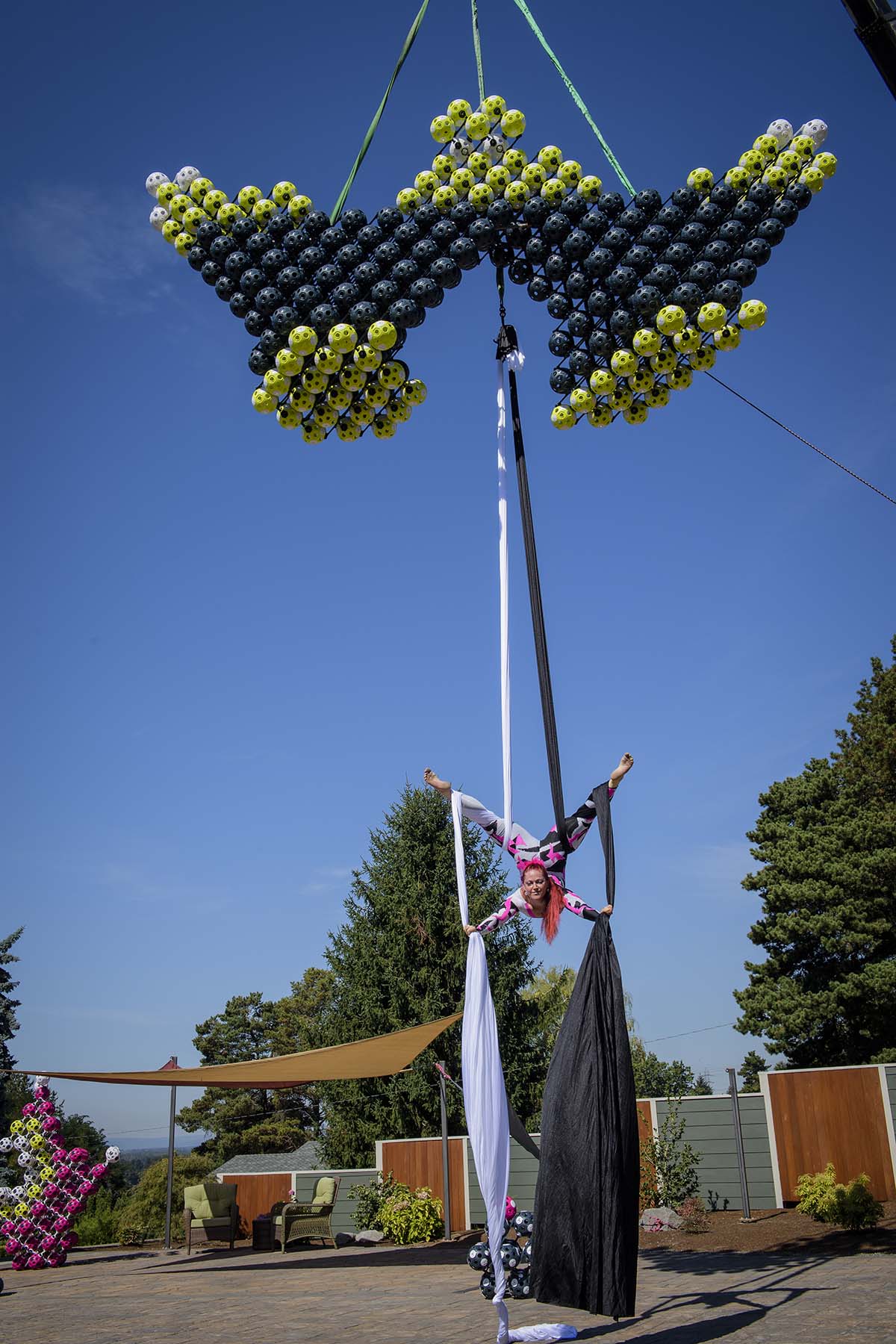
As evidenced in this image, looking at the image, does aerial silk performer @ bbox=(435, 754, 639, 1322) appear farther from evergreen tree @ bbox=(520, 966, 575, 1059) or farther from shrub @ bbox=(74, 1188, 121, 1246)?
shrub @ bbox=(74, 1188, 121, 1246)

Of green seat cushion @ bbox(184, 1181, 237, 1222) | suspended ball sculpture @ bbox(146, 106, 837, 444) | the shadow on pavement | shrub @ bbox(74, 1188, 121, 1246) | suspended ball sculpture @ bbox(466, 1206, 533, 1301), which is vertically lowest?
shrub @ bbox(74, 1188, 121, 1246)

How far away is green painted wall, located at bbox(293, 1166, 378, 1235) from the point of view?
14.9 meters

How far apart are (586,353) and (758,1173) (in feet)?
32.6

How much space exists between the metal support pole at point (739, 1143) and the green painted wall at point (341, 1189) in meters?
5.90

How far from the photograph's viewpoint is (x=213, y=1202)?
1427cm

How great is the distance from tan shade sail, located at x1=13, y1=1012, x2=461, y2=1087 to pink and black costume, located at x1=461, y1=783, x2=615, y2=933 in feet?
16.9

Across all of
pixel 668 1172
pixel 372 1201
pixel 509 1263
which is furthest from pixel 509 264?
pixel 372 1201

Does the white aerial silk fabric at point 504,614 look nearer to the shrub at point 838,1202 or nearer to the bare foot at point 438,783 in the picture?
the bare foot at point 438,783

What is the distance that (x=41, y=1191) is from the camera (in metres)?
12.5

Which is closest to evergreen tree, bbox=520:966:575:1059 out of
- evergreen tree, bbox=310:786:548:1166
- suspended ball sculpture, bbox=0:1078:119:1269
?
evergreen tree, bbox=310:786:548:1166

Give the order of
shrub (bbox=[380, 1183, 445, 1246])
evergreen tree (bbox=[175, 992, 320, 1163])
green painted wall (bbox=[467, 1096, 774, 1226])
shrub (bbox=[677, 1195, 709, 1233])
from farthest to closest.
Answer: evergreen tree (bbox=[175, 992, 320, 1163]) < shrub (bbox=[380, 1183, 445, 1246]) < green painted wall (bbox=[467, 1096, 774, 1226]) < shrub (bbox=[677, 1195, 709, 1233])

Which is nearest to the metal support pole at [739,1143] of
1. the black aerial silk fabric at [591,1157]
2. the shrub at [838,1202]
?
the shrub at [838,1202]

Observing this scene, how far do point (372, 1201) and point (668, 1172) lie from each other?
4742 millimetres

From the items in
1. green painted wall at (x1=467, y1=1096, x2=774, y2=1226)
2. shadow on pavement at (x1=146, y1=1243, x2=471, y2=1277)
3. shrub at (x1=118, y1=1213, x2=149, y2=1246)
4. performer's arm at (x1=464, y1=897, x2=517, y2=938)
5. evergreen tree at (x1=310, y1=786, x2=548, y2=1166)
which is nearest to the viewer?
performer's arm at (x1=464, y1=897, x2=517, y2=938)
